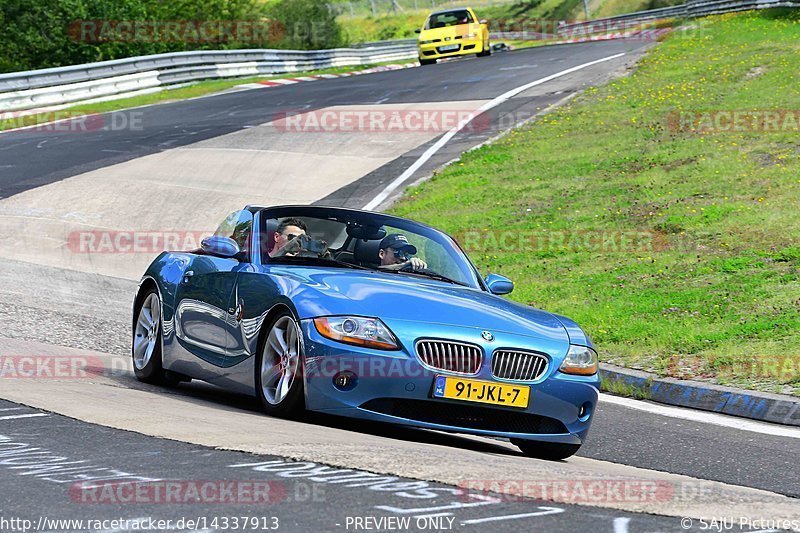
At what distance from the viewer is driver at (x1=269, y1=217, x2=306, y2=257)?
8.22m

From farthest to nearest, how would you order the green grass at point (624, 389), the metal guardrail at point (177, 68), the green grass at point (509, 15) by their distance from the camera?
the green grass at point (509, 15) < the metal guardrail at point (177, 68) < the green grass at point (624, 389)

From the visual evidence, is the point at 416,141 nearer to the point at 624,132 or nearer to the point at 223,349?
the point at 624,132

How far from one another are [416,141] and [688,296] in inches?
483

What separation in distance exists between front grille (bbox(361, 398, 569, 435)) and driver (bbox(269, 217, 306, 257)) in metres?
1.67

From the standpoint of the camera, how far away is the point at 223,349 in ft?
26.3

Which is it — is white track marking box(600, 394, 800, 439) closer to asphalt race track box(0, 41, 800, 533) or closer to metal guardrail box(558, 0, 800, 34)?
asphalt race track box(0, 41, 800, 533)

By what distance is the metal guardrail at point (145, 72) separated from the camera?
98.9 ft

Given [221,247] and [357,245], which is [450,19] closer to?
[357,245]

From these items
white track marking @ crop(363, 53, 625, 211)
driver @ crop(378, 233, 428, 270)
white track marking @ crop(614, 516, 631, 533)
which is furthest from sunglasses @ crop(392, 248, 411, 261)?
white track marking @ crop(363, 53, 625, 211)

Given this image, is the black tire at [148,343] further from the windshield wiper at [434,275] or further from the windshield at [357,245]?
the windshield wiper at [434,275]

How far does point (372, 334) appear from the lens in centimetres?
683

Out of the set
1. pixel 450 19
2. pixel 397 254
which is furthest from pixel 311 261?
pixel 450 19

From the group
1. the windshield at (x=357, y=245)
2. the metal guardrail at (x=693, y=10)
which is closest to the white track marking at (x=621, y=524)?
the windshield at (x=357, y=245)

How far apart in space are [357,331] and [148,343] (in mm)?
2901
